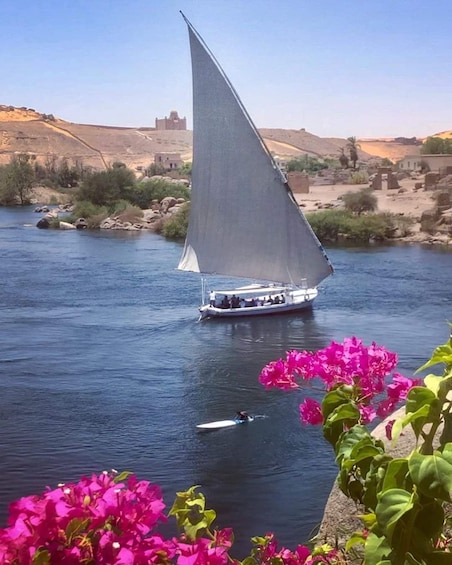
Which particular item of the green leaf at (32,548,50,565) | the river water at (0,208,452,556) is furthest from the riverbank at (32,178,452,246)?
the green leaf at (32,548,50,565)

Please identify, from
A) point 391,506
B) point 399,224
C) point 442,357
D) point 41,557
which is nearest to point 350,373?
point 442,357

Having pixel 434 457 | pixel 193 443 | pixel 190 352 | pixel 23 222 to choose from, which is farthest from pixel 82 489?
pixel 23 222

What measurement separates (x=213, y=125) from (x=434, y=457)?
62.7ft

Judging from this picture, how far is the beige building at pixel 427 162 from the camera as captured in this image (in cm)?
5073

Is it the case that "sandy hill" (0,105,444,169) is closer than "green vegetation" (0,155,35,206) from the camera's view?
No

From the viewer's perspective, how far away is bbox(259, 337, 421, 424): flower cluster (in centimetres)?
197

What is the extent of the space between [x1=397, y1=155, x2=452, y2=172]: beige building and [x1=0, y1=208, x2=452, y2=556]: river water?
2707 cm

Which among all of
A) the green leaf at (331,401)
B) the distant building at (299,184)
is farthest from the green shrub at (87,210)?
the green leaf at (331,401)

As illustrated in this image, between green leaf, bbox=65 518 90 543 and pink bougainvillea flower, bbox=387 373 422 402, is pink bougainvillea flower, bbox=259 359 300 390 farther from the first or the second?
green leaf, bbox=65 518 90 543

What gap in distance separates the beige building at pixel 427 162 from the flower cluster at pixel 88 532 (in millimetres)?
50145

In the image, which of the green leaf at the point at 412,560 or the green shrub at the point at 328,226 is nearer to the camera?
the green leaf at the point at 412,560

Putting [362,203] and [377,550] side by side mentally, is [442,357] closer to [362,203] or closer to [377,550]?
[377,550]

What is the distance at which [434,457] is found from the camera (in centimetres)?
116

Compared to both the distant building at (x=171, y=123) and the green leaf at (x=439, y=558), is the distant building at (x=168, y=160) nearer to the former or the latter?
the distant building at (x=171, y=123)
